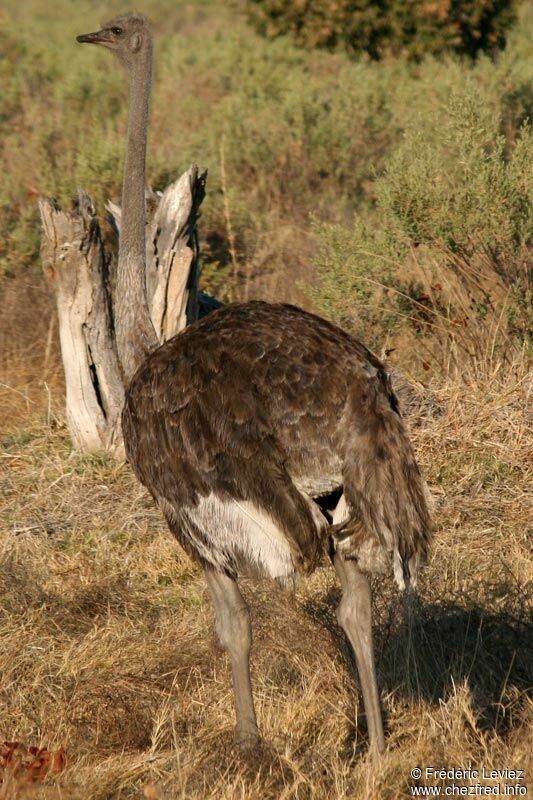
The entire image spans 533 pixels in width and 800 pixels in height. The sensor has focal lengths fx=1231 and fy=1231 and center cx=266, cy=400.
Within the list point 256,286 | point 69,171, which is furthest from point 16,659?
point 69,171

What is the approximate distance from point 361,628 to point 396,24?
32.0ft

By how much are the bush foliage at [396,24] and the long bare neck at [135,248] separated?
7515 millimetres

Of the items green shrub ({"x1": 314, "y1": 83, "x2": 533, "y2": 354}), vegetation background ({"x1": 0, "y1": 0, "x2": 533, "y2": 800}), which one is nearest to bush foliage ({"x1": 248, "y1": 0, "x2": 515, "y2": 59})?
vegetation background ({"x1": 0, "y1": 0, "x2": 533, "y2": 800})

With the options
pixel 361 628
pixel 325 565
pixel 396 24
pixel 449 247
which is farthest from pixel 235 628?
pixel 396 24

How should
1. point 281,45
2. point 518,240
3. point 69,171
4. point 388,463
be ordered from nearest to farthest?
point 388,463 → point 518,240 → point 69,171 → point 281,45

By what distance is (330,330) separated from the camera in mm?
3619

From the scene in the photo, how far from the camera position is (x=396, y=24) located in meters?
12.0

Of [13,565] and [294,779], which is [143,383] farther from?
[13,565]

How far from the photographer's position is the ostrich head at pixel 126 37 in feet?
15.7

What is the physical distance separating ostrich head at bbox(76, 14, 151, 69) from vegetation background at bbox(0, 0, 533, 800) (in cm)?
152

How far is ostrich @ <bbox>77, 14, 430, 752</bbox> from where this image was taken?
10.5ft

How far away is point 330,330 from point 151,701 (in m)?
1.28

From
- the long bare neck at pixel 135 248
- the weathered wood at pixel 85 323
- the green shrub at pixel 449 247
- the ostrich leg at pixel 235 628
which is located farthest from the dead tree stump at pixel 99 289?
the ostrich leg at pixel 235 628

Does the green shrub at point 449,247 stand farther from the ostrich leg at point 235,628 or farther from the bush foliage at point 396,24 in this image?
the bush foliage at point 396,24
